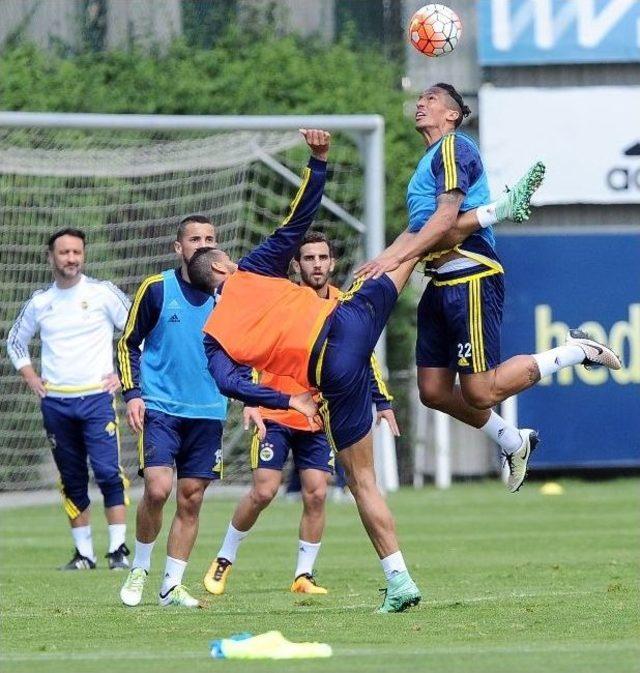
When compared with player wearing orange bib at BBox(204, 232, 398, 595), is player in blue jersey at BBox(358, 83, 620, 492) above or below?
above

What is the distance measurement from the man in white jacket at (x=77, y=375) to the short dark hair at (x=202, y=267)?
325 cm

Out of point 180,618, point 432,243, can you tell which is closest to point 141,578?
point 180,618

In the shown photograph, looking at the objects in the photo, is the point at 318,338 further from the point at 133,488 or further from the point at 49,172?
the point at 133,488

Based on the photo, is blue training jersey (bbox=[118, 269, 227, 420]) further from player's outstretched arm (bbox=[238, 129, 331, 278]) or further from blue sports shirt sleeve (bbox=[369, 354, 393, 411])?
player's outstretched arm (bbox=[238, 129, 331, 278])

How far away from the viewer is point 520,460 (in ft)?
34.8

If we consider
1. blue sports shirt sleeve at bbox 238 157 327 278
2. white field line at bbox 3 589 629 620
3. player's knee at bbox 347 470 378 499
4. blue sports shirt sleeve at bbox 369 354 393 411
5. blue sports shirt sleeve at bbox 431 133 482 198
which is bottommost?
white field line at bbox 3 589 629 620

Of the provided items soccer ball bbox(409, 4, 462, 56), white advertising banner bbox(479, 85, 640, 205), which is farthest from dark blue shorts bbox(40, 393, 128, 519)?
white advertising banner bbox(479, 85, 640, 205)

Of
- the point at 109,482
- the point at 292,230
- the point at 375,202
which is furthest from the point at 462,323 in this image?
the point at 375,202

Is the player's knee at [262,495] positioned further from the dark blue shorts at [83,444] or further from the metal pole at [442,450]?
the metal pole at [442,450]

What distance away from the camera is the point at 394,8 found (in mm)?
23391

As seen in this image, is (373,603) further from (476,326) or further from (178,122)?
(178,122)

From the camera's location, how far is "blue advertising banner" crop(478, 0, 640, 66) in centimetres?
2278

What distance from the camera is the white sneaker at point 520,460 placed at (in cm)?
1059

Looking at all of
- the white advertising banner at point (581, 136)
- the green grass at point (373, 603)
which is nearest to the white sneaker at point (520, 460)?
the green grass at point (373, 603)
